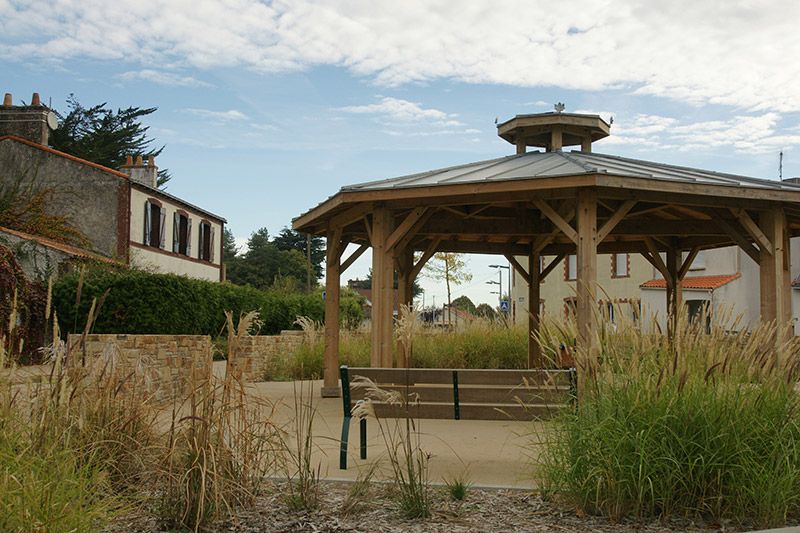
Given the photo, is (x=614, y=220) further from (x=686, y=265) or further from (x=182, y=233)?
(x=182, y=233)

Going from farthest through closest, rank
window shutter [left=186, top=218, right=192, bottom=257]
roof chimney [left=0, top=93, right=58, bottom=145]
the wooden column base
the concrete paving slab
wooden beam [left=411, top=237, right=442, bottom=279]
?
window shutter [left=186, top=218, right=192, bottom=257] < roof chimney [left=0, top=93, right=58, bottom=145] < wooden beam [left=411, top=237, right=442, bottom=279] < the wooden column base < the concrete paving slab

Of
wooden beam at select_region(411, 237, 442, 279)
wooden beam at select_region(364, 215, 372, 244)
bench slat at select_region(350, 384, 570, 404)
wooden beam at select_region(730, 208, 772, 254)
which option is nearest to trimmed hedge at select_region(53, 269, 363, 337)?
wooden beam at select_region(411, 237, 442, 279)

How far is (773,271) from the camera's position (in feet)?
29.8

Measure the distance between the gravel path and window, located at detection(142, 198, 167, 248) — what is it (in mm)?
20385

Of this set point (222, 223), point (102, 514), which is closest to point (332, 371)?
point (102, 514)

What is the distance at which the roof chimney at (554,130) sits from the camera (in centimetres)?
1149

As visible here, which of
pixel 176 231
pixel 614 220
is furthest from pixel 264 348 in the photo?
pixel 176 231

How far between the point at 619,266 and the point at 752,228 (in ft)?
77.0

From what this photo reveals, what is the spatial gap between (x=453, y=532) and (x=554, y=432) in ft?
2.96

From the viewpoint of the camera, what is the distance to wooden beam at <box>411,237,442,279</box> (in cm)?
1222

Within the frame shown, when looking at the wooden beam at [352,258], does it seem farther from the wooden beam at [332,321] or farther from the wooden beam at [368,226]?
the wooden beam at [368,226]

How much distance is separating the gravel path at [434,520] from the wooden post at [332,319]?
625 centimetres

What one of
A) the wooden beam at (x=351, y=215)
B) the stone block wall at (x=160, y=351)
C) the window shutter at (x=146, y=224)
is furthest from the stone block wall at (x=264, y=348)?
the window shutter at (x=146, y=224)

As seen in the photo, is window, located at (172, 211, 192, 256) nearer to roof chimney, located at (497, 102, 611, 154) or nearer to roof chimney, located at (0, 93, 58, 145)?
roof chimney, located at (0, 93, 58, 145)
